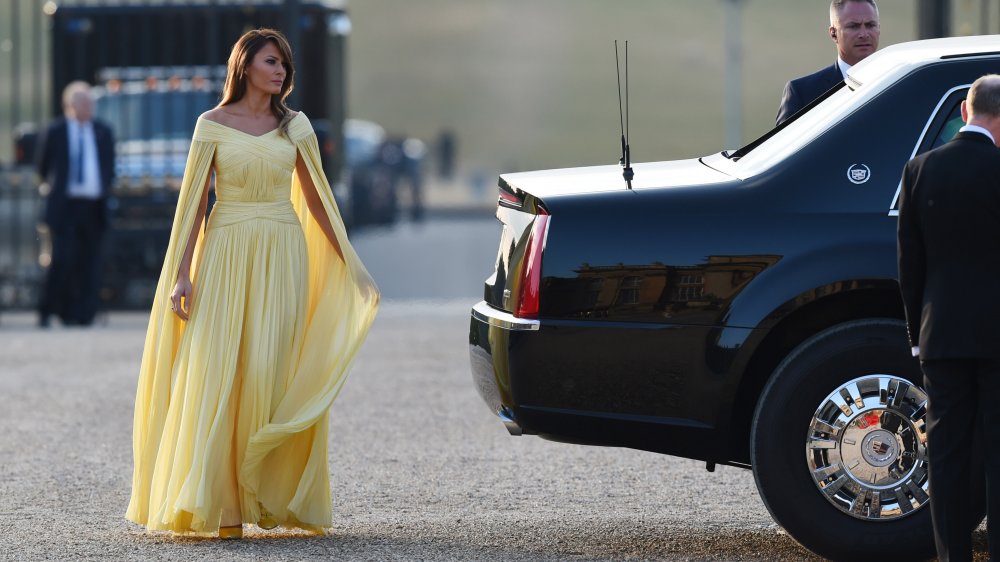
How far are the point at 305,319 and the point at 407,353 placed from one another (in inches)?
223

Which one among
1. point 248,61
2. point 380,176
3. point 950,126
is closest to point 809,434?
point 950,126

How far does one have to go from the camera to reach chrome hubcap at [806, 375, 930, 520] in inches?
194

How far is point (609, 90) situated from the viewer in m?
35.0

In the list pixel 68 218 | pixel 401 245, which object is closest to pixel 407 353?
pixel 68 218

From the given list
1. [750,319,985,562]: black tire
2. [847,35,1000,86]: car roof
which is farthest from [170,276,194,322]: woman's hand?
[847,35,1000,86]: car roof

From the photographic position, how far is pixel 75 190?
13258mm

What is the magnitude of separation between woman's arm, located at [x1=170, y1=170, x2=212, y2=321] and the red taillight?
3.78 ft

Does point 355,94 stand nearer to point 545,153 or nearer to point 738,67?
point 545,153

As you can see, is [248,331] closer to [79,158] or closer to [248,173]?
[248,173]

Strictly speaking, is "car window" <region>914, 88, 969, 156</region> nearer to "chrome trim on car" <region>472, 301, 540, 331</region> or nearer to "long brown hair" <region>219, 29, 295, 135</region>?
"chrome trim on car" <region>472, 301, 540, 331</region>

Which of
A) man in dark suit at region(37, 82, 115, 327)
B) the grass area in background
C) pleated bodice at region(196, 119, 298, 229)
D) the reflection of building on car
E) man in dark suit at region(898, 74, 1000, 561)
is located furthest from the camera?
the grass area in background

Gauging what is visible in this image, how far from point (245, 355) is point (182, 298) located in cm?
28

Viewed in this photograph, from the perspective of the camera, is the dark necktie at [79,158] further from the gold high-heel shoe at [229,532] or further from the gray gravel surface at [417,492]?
the gold high-heel shoe at [229,532]

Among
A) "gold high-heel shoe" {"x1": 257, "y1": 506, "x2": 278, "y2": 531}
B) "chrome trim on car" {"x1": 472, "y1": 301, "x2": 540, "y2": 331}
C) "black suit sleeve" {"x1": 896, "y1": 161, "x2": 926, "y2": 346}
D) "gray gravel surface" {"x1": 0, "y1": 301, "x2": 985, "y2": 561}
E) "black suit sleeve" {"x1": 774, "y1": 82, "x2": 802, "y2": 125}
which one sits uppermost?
"black suit sleeve" {"x1": 774, "y1": 82, "x2": 802, "y2": 125}
